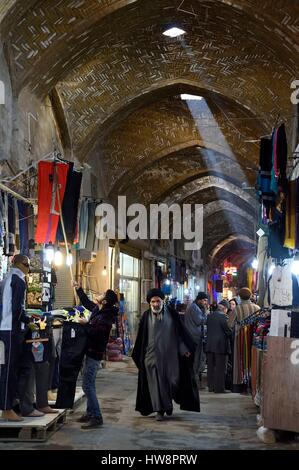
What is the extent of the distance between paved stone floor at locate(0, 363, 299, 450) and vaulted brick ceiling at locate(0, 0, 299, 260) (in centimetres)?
515

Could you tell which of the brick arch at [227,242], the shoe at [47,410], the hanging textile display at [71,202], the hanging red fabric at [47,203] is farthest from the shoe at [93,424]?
the brick arch at [227,242]

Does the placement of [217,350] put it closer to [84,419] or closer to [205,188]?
[84,419]

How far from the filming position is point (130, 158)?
17.2 metres

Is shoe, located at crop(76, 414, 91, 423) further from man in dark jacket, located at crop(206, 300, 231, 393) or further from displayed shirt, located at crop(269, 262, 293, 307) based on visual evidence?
man in dark jacket, located at crop(206, 300, 231, 393)

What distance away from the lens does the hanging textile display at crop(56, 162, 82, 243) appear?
9593mm

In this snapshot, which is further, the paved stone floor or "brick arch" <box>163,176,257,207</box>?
"brick arch" <box>163,176,257,207</box>

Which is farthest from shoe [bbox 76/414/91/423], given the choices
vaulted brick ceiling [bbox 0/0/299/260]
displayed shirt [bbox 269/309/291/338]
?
vaulted brick ceiling [bbox 0/0/299/260]

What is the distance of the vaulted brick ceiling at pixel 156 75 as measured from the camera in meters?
10.1

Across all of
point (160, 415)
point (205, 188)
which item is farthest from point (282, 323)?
point (205, 188)

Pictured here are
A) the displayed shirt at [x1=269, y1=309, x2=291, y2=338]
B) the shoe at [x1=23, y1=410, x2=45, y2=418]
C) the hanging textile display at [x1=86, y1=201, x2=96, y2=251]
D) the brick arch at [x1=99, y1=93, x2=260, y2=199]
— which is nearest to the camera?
the shoe at [x1=23, y1=410, x2=45, y2=418]

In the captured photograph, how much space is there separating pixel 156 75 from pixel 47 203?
5.76 m

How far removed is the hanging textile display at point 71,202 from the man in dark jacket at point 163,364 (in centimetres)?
247

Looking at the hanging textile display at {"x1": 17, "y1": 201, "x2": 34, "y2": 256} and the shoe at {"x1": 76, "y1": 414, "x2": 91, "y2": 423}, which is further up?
the hanging textile display at {"x1": 17, "y1": 201, "x2": 34, "y2": 256}

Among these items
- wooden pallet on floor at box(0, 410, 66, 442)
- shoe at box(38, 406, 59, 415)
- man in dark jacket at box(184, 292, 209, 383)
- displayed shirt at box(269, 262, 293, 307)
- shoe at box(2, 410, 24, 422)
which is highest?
displayed shirt at box(269, 262, 293, 307)
